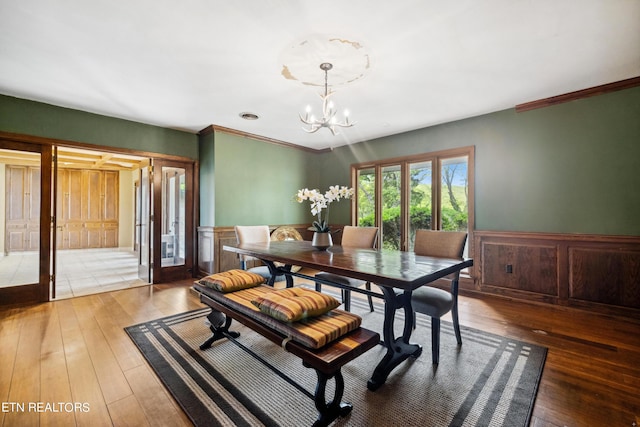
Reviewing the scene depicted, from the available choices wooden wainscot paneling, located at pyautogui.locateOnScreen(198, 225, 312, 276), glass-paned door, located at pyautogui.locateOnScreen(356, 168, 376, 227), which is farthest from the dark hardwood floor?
glass-paned door, located at pyautogui.locateOnScreen(356, 168, 376, 227)

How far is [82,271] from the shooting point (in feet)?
17.4

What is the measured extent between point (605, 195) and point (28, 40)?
584 cm

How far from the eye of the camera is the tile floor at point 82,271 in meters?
3.57

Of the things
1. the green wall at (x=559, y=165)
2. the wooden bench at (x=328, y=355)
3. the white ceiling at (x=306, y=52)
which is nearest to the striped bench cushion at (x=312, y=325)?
the wooden bench at (x=328, y=355)

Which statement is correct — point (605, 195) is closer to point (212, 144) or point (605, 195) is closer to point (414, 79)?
point (414, 79)

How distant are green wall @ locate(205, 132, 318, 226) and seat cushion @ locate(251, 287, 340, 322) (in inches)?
124

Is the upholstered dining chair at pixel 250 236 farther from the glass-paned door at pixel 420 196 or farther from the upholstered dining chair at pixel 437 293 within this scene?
the glass-paned door at pixel 420 196

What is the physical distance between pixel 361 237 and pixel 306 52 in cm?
207

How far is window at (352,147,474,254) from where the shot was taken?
14.0 feet

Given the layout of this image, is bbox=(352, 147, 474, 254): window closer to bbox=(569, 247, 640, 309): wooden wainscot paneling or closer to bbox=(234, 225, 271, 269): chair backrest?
bbox=(569, 247, 640, 309): wooden wainscot paneling

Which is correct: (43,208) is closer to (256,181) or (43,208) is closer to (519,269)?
(256,181)

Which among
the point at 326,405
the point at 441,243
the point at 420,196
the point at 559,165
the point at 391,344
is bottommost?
the point at 326,405

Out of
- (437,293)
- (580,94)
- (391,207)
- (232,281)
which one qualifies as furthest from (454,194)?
(232,281)

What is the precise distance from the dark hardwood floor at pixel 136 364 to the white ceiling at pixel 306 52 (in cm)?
256
